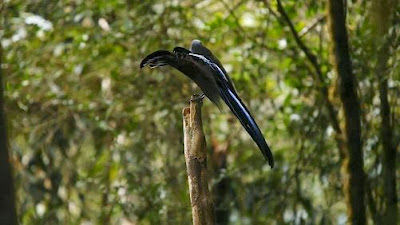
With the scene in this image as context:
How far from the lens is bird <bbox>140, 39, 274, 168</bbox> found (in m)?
2.82

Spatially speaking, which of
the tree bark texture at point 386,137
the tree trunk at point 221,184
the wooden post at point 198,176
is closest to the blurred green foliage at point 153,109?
the tree trunk at point 221,184

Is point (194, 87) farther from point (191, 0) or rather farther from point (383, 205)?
point (383, 205)

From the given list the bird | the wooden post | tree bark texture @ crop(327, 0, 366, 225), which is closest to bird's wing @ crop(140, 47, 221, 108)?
the bird

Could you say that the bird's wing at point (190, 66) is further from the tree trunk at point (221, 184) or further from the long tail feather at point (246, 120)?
the tree trunk at point (221, 184)

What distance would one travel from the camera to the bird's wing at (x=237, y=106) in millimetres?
2824

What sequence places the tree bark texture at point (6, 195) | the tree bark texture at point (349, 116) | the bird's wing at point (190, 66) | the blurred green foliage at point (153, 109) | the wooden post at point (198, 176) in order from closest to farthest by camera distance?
the tree bark texture at point (6, 195)
the wooden post at point (198, 176)
the bird's wing at point (190, 66)
the tree bark texture at point (349, 116)
the blurred green foliage at point (153, 109)

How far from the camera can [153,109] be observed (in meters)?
5.38

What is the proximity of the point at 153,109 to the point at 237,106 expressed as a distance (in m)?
2.54

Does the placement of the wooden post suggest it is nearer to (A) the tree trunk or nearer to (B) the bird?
(B) the bird

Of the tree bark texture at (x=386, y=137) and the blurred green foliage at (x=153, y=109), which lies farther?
the blurred green foliage at (x=153, y=109)

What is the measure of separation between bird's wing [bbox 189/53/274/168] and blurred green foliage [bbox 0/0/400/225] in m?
1.93

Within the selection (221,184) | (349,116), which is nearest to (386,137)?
(349,116)

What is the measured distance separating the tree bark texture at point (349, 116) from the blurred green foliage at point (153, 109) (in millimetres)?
470

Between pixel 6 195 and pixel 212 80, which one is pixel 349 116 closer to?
pixel 212 80
